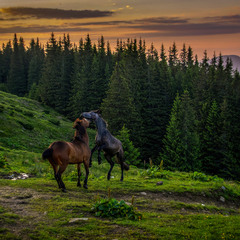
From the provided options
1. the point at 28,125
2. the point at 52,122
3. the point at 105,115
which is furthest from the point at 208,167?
the point at 28,125

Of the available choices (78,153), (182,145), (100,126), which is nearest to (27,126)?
(100,126)

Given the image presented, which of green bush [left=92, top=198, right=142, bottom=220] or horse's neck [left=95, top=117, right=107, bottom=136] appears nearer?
green bush [left=92, top=198, right=142, bottom=220]

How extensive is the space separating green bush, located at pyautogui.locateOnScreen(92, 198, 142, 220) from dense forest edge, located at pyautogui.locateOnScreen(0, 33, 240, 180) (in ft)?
73.4

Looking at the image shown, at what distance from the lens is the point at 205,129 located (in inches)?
1911

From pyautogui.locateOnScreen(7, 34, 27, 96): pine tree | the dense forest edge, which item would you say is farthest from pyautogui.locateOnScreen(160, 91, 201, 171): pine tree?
pyautogui.locateOnScreen(7, 34, 27, 96): pine tree

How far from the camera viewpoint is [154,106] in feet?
184

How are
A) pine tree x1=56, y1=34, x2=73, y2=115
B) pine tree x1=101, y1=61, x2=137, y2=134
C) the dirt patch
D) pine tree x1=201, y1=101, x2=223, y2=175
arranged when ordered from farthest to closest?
pine tree x1=56, y1=34, x2=73, y2=115, pine tree x1=201, y1=101, x2=223, y2=175, pine tree x1=101, y1=61, x2=137, y2=134, the dirt patch

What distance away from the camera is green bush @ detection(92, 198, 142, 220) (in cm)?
822

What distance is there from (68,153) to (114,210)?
3001 mm

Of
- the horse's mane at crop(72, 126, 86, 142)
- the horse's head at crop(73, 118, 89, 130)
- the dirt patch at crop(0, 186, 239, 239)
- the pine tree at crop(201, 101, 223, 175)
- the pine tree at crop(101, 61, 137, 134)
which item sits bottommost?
the pine tree at crop(201, 101, 223, 175)

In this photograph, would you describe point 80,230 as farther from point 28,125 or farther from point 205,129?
point 205,129

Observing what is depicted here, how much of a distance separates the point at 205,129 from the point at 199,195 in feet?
121

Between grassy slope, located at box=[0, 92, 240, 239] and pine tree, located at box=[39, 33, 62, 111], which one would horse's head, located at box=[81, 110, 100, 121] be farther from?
pine tree, located at box=[39, 33, 62, 111]

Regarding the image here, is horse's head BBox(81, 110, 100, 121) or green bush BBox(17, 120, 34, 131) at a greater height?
horse's head BBox(81, 110, 100, 121)
